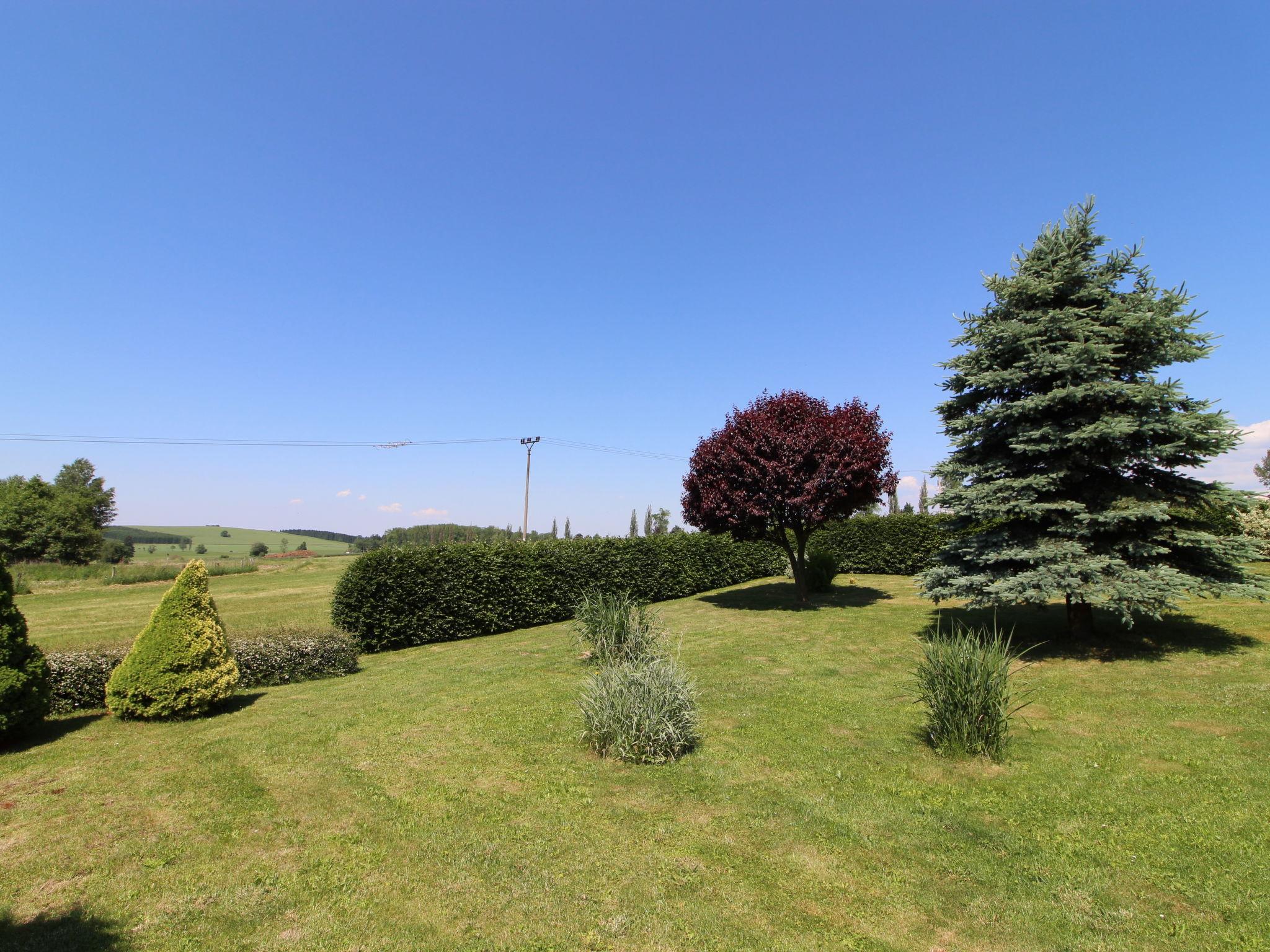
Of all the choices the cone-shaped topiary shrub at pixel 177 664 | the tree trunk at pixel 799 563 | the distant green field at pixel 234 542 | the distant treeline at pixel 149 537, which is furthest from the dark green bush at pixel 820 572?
the distant treeline at pixel 149 537

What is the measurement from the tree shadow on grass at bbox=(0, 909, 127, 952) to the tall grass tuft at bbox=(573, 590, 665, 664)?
634 centimetres

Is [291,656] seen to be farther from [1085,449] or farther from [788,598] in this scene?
[1085,449]

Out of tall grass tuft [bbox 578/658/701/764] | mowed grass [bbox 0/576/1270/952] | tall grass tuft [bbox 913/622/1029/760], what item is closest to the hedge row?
mowed grass [bbox 0/576/1270/952]

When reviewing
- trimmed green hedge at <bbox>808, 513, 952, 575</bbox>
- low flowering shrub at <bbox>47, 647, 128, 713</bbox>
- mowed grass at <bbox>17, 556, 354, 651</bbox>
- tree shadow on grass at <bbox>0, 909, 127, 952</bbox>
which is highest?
trimmed green hedge at <bbox>808, 513, 952, 575</bbox>

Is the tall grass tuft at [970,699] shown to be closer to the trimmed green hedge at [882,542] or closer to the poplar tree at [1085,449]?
the poplar tree at [1085,449]

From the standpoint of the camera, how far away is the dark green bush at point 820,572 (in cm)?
2011

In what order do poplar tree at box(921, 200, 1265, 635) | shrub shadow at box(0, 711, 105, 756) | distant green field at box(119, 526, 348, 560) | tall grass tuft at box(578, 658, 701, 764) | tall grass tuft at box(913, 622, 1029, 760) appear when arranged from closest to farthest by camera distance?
tall grass tuft at box(913, 622, 1029, 760), tall grass tuft at box(578, 658, 701, 764), shrub shadow at box(0, 711, 105, 756), poplar tree at box(921, 200, 1265, 635), distant green field at box(119, 526, 348, 560)

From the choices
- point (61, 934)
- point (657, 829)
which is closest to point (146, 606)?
point (61, 934)

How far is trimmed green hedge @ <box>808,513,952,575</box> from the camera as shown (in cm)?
2352

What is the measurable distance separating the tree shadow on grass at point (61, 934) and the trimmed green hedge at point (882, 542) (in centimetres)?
2269

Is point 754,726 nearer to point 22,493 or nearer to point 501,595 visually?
point 501,595

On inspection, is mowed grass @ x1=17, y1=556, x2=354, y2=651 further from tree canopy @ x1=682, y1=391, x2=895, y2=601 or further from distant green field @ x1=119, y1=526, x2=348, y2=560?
distant green field @ x1=119, y1=526, x2=348, y2=560

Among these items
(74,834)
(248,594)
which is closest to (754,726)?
(74,834)

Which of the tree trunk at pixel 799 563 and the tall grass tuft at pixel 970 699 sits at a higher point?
the tree trunk at pixel 799 563
